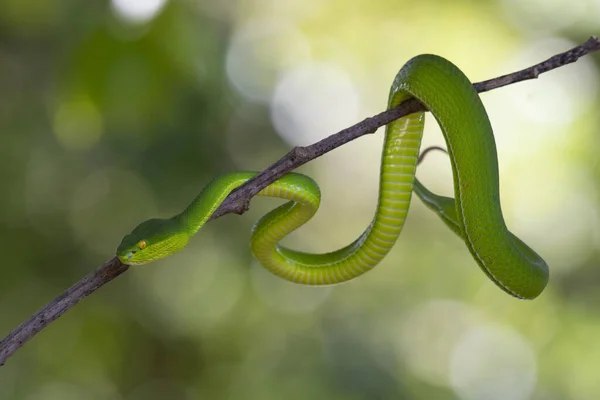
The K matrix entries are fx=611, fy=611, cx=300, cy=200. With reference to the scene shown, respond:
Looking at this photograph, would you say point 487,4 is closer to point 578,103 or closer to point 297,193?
point 578,103

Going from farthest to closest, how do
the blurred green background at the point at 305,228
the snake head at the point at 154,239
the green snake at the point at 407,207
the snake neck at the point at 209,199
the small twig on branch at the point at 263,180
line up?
the blurred green background at the point at 305,228
the snake neck at the point at 209,199
the snake head at the point at 154,239
the green snake at the point at 407,207
the small twig on branch at the point at 263,180

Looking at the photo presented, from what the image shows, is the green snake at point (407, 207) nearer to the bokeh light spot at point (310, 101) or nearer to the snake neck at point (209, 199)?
the snake neck at point (209, 199)

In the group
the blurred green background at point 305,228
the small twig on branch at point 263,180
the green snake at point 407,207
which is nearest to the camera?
the small twig on branch at point 263,180

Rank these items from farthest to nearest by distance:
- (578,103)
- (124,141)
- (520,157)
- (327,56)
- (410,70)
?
(327,56), (520,157), (578,103), (124,141), (410,70)

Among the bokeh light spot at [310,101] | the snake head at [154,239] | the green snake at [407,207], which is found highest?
the bokeh light spot at [310,101]

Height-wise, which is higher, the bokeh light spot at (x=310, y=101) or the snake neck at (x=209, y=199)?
the bokeh light spot at (x=310, y=101)

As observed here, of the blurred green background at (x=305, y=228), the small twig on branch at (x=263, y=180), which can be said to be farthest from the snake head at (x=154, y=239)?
the blurred green background at (x=305, y=228)

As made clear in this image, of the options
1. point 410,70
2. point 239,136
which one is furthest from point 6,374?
point 410,70
